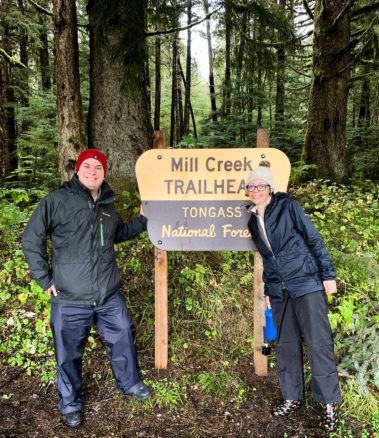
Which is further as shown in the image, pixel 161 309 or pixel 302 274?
pixel 161 309

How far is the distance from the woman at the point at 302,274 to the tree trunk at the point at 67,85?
2.75 metres

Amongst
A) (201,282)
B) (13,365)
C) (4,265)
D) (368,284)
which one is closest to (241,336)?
(201,282)

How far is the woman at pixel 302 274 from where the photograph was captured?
8.76 feet

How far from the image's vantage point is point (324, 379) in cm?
271

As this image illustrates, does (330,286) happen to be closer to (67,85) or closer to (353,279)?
(353,279)

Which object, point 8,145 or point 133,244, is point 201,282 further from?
point 8,145

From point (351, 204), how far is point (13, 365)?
556 cm

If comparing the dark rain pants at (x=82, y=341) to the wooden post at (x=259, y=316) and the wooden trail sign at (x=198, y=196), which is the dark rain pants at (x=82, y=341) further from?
the wooden post at (x=259, y=316)

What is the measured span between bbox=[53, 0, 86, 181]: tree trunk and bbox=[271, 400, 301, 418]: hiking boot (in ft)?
12.3

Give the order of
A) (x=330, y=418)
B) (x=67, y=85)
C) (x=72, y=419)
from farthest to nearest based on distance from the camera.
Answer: (x=67, y=85) → (x=72, y=419) → (x=330, y=418)

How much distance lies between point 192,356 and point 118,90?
12.7ft

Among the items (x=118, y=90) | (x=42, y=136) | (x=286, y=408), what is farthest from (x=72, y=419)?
(x=42, y=136)

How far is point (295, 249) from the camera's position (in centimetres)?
269

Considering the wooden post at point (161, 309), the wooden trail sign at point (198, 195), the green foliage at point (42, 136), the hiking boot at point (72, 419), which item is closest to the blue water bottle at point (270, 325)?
the wooden trail sign at point (198, 195)
